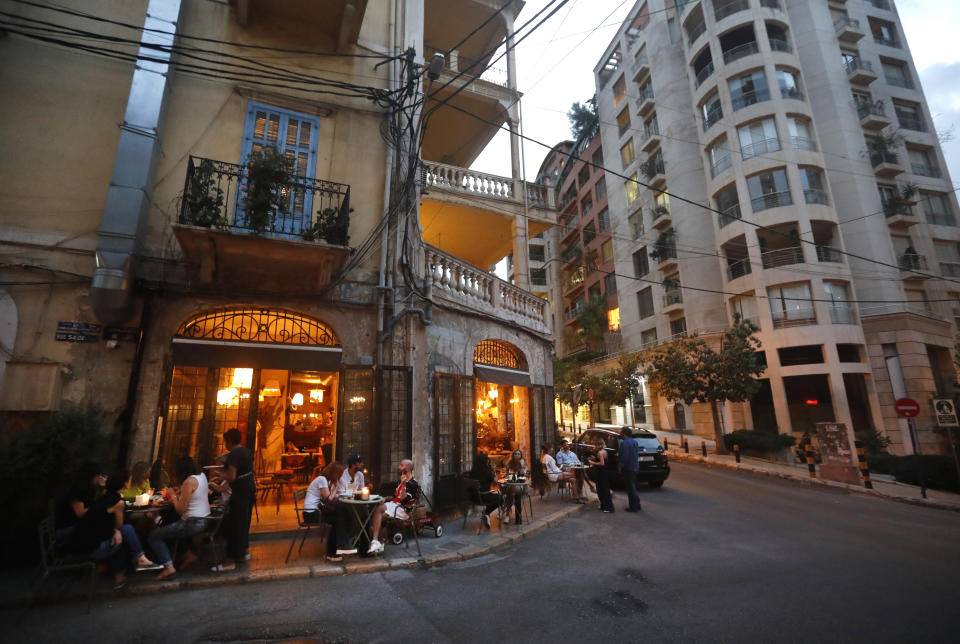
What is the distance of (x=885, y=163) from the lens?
25172 mm

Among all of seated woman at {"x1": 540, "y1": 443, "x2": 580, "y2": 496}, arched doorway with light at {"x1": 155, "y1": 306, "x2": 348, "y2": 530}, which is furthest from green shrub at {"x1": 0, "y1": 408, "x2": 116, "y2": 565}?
seated woman at {"x1": 540, "y1": 443, "x2": 580, "y2": 496}

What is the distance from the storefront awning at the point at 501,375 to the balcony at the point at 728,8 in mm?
28777

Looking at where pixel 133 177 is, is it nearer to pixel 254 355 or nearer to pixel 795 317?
pixel 254 355

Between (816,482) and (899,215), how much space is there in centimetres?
2108

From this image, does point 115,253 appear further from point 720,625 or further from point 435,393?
point 720,625

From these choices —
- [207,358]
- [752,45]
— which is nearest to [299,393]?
[207,358]

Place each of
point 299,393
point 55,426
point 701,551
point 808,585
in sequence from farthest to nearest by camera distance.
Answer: point 299,393, point 701,551, point 55,426, point 808,585

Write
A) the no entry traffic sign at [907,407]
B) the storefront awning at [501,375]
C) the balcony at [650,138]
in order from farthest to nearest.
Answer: the balcony at [650,138] → the no entry traffic sign at [907,407] → the storefront awning at [501,375]

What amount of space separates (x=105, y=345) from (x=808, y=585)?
10.9 m

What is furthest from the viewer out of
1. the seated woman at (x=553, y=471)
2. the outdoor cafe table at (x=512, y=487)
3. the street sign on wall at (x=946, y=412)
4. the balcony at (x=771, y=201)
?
the balcony at (x=771, y=201)

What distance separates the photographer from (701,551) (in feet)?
21.7

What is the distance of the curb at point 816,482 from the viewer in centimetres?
1059

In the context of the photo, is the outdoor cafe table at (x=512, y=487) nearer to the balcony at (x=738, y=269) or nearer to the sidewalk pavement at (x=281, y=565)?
the sidewalk pavement at (x=281, y=565)

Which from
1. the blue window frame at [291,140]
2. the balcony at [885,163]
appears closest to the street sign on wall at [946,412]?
the blue window frame at [291,140]
